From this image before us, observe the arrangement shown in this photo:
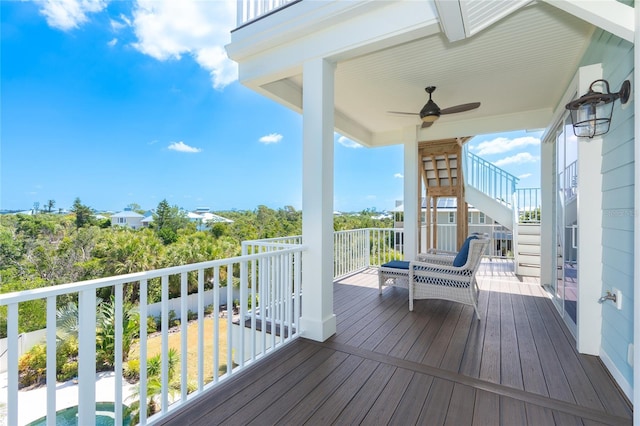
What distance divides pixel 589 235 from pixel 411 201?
2981mm

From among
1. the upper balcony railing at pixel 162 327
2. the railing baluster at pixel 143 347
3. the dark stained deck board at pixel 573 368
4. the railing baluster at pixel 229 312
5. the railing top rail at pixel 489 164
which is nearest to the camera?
the upper balcony railing at pixel 162 327

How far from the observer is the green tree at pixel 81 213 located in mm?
13820

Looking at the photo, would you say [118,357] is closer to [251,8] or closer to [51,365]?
[51,365]

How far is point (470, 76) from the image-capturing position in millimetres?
3463

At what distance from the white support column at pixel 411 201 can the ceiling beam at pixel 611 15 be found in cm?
371

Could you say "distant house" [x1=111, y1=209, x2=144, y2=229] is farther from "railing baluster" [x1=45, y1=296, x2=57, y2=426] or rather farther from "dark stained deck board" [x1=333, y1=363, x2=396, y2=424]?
"dark stained deck board" [x1=333, y1=363, x2=396, y2=424]

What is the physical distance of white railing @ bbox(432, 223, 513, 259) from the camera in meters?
6.81

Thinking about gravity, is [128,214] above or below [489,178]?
below

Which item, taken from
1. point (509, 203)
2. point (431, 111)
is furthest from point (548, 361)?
point (509, 203)

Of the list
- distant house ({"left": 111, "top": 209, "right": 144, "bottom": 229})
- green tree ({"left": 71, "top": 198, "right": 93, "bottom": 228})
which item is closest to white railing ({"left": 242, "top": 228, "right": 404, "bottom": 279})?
distant house ({"left": 111, "top": 209, "right": 144, "bottom": 229})

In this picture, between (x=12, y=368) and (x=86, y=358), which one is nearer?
(x=12, y=368)

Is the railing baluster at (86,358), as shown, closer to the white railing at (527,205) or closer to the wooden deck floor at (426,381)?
the wooden deck floor at (426,381)

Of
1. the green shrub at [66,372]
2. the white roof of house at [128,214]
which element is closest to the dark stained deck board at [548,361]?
the green shrub at [66,372]

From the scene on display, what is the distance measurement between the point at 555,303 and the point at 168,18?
19.8m
